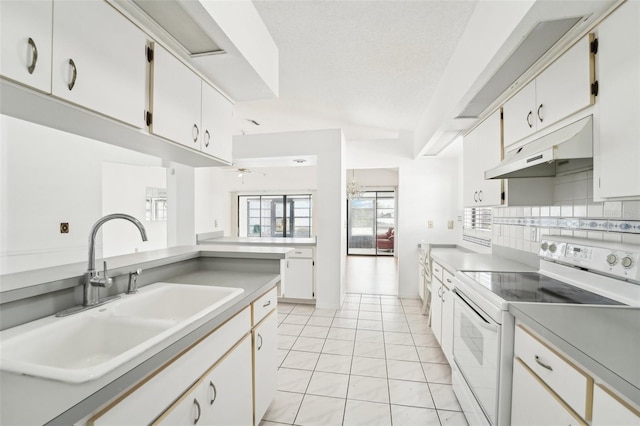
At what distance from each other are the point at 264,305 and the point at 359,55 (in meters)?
2.16

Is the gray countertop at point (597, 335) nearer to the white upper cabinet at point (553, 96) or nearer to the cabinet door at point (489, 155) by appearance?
the white upper cabinet at point (553, 96)

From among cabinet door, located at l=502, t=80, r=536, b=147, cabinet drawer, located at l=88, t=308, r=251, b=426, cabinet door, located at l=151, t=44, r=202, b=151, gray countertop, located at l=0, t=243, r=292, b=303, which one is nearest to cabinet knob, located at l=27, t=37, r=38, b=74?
cabinet door, located at l=151, t=44, r=202, b=151

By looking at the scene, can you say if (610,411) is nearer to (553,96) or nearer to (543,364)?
(543,364)

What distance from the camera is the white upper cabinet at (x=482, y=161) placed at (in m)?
2.18

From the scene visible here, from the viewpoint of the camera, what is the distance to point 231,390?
4.16 feet

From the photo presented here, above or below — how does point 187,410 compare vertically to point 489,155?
below

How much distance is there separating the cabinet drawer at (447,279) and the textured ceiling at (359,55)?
186 centimetres

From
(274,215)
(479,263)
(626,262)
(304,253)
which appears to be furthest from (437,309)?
(274,215)

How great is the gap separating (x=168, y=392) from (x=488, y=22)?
2327mm

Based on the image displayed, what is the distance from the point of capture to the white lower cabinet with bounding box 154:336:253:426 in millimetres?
938

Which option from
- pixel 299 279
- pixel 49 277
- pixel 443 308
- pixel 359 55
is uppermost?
pixel 359 55

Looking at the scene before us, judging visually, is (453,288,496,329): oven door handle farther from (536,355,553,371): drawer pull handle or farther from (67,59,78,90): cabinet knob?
(67,59,78,90): cabinet knob

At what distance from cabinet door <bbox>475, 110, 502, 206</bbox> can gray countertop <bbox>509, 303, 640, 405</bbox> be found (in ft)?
3.61

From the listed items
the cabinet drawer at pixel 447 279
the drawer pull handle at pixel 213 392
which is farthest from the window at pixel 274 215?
the drawer pull handle at pixel 213 392
